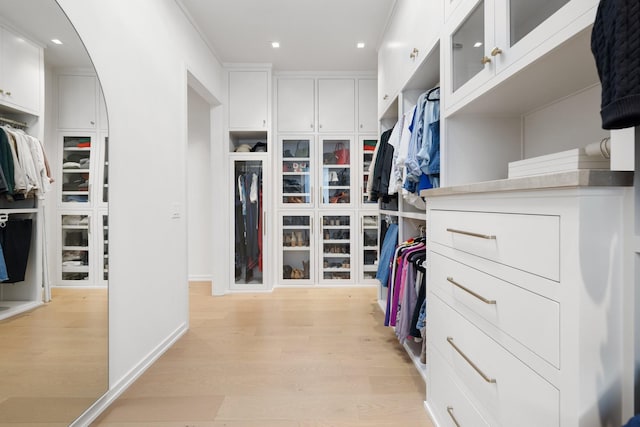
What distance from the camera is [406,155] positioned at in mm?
1926

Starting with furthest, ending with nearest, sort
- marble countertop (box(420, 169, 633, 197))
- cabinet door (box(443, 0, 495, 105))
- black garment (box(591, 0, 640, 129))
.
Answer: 1. cabinet door (box(443, 0, 495, 105))
2. marble countertop (box(420, 169, 633, 197))
3. black garment (box(591, 0, 640, 129))

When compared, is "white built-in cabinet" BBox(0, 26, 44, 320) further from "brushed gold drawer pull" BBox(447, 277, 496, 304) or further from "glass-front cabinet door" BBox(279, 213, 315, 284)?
"glass-front cabinet door" BBox(279, 213, 315, 284)

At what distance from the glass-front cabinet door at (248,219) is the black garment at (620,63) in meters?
3.25

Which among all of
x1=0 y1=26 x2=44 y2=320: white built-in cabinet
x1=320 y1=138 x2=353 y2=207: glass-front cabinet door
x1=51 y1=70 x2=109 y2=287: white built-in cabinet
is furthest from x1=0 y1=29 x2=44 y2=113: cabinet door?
x1=320 y1=138 x2=353 y2=207: glass-front cabinet door

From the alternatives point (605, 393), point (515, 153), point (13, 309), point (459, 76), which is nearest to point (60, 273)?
point (13, 309)

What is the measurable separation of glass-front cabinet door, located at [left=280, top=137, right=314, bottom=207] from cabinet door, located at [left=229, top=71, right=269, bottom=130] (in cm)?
43

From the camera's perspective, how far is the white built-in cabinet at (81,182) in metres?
1.34

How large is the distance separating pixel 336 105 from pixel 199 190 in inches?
86.2

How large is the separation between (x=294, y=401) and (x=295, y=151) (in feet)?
9.60

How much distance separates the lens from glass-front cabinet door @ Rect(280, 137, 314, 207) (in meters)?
3.87

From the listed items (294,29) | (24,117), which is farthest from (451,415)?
(294,29)

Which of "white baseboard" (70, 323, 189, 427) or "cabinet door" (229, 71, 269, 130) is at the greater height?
"cabinet door" (229, 71, 269, 130)

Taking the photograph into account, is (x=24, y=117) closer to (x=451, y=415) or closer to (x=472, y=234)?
(x=472, y=234)

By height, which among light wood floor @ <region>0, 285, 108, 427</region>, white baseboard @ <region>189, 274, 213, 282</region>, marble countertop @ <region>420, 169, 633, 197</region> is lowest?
white baseboard @ <region>189, 274, 213, 282</region>
